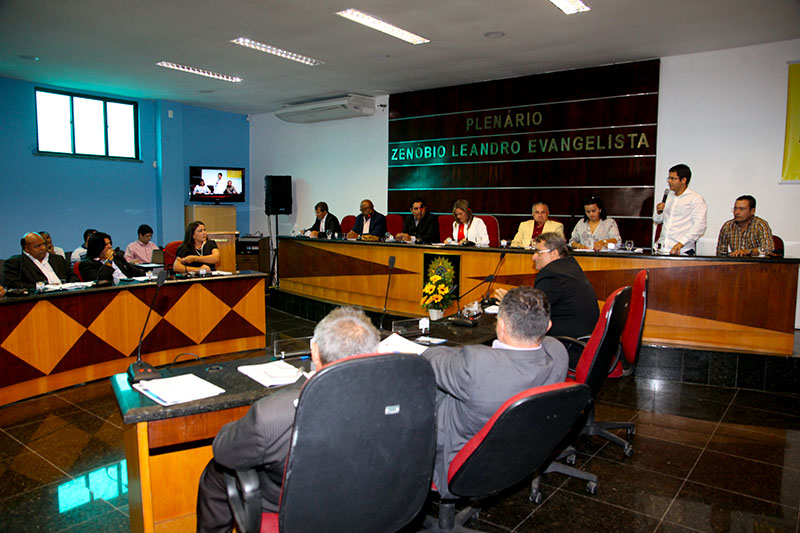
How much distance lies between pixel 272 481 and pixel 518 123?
22.7 feet

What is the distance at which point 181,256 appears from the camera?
219 inches

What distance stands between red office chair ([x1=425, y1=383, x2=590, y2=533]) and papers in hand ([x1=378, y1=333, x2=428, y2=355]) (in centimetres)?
71

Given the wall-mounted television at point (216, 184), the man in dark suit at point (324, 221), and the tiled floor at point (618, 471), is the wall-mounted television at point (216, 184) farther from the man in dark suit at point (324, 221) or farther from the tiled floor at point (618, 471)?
the tiled floor at point (618, 471)

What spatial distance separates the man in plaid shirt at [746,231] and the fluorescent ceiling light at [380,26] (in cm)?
373

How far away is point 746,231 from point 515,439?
461 centimetres

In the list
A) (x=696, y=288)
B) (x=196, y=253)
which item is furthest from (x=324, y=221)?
(x=696, y=288)

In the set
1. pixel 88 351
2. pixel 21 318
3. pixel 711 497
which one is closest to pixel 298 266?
pixel 88 351

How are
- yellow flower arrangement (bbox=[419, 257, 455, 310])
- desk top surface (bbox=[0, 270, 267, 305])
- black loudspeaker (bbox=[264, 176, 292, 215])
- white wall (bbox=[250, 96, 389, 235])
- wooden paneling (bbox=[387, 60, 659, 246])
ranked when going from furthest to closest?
black loudspeaker (bbox=[264, 176, 292, 215]), white wall (bbox=[250, 96, 389, 235]), wooden paneling (bbox=[387, 60, 659, 246]), desk top surface (bbox=[0, 270, 267, 305]), yellow flower arrangement (bbox=[419, 257, 455, 310])

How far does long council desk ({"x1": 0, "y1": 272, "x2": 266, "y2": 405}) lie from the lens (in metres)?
3.98

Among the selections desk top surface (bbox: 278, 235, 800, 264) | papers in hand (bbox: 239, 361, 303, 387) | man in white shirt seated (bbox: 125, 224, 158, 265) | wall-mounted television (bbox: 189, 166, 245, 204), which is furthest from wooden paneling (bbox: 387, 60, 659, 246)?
papers in hand (bbox: 239, 361, 303, 387)

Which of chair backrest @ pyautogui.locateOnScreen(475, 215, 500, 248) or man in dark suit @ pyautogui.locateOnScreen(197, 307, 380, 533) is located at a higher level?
chair backrest @ pyautogui.locateOnScreen(475, 215, 500, 248)

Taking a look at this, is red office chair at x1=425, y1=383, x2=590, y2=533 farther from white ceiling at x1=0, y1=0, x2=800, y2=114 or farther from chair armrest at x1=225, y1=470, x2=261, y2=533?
white ceiling at x1=0, y1=0, x2=800, y2=114

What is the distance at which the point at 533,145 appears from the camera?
7516 mm

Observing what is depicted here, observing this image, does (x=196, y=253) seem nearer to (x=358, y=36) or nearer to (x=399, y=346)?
(x=358, y=36)
